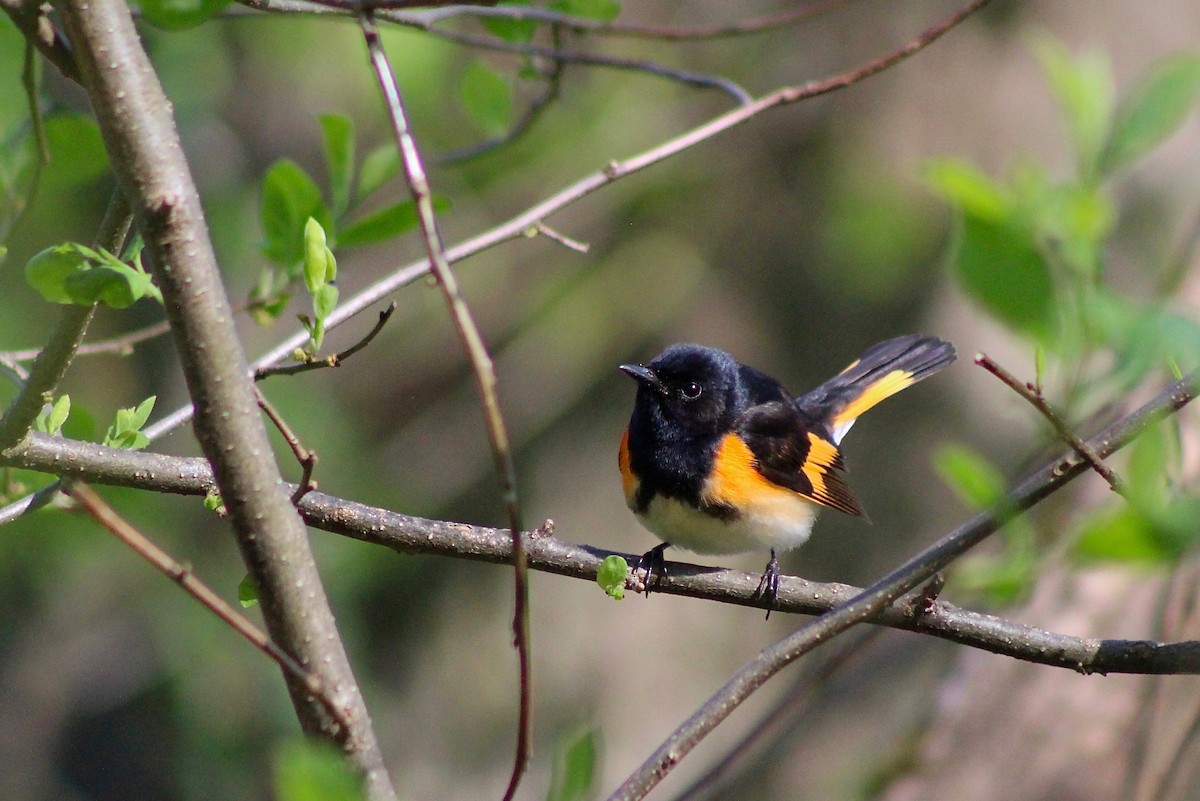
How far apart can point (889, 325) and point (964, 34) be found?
4.95ft

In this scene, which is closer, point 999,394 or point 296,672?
point 296,672

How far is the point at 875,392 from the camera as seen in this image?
436 centimetres

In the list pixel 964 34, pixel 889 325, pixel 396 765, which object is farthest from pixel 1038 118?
pixel 396 765

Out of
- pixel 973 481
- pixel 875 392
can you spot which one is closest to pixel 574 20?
pixel 973 481

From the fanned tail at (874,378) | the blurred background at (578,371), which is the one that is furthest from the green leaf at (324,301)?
the blurred background at (578,371)

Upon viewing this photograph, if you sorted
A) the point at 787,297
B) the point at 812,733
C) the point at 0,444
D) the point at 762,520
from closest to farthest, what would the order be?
the point at 0,444 < the point at 762,520 < the point at 812,733 < the point at 787,297

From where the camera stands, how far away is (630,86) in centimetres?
594

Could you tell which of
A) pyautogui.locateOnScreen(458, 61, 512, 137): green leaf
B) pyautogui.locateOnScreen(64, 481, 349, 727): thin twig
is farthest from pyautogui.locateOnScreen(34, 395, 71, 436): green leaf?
pyautogui.locateOnScreen(458, 61, 512, 137): green leaf

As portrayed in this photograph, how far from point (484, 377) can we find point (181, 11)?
0.67 metres

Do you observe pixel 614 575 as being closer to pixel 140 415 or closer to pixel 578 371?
pixel 140 415

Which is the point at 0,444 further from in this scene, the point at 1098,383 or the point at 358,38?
the point at 358,38

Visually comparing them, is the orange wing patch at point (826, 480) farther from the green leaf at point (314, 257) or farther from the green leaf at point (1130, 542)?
the green leaf at point (1130, 542)

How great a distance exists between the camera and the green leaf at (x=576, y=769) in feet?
3.42

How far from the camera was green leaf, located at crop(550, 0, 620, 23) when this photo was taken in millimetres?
2441
